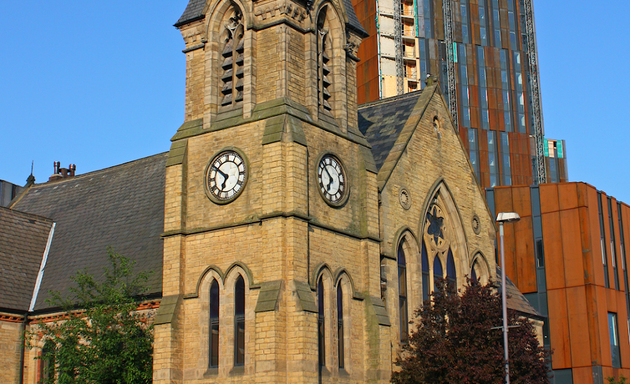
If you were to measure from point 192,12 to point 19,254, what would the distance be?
42.5 feet

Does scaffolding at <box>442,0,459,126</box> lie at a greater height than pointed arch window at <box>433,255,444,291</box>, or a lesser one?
greater

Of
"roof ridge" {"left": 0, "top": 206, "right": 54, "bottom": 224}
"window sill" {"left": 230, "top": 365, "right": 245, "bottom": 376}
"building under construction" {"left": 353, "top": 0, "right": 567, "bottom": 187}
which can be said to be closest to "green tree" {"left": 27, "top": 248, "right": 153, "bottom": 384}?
"window sill" {"left": 230, "top": 365, "right": 245, "bottom": 376}

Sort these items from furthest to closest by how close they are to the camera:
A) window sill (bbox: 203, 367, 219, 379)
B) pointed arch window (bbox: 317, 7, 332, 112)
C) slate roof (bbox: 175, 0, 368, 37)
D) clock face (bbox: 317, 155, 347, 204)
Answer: slate roof (bbox: 175, 0, 368, 37) → pointed arch window (bbox: 317, 7, 332, 112) → clock face (bbox: 317, 155, 347, 204) → window sill (bbox: 203, 367, 219, 379)

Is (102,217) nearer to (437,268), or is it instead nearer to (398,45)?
(437,268)

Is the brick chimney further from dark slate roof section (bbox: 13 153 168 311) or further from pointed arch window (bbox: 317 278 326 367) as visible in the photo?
pointed arch window (bbox: 317 278 326 367)

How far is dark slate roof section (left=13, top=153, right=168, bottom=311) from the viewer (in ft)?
107

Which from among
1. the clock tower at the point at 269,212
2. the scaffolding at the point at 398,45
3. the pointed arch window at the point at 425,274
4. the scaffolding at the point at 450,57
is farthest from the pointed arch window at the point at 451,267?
the scaffolding at the point at 450,57

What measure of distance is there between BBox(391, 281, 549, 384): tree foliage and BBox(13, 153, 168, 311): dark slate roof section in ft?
31.0

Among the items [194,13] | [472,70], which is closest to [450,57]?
[472,70]

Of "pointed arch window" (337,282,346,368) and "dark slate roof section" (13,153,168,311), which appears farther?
"dark slate roof section" (13,153,168,311)

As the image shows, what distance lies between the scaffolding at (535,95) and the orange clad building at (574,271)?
118ft

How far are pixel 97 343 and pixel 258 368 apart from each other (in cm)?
594

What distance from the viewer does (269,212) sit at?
24766 mm

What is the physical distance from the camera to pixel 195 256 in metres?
26.5
